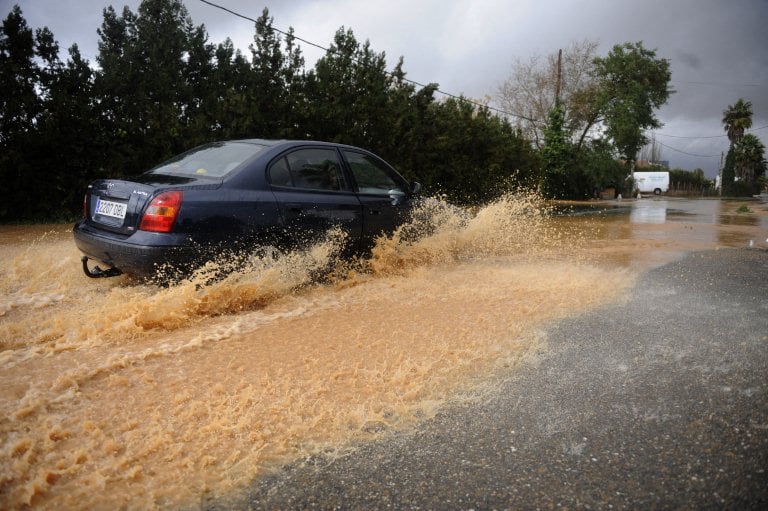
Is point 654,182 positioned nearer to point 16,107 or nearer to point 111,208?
point 16,107

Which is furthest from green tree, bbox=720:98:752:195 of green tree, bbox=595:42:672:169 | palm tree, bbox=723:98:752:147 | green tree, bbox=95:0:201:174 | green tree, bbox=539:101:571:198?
green tree, bbox=95:0:201:174

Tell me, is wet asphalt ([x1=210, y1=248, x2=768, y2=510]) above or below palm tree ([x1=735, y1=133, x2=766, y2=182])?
below


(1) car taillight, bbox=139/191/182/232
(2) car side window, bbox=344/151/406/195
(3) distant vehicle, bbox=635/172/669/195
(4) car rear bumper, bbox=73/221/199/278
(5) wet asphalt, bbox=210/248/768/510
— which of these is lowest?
(5) wet asphalt, bbox=210/248/768/510

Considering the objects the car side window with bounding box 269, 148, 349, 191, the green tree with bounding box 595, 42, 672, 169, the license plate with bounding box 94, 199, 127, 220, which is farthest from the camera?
the green tree with bounding box 595, 42, 672, 169

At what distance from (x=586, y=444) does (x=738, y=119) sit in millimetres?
74127

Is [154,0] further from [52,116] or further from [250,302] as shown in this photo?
[250,302]

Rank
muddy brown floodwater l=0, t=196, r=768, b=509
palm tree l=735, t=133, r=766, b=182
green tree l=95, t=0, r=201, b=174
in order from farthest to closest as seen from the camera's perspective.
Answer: palm tree l=735, t=133, r=766, b=182, green tree l=95, t=0, r=201, b=174, muddy brown floodwater l=0, t=196, r=768, b=509

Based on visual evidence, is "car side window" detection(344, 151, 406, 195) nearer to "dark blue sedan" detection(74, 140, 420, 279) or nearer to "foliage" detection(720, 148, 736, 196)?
"dark blue sedan" detection(74, 140, 420, 279)

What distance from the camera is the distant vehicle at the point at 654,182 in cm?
5094

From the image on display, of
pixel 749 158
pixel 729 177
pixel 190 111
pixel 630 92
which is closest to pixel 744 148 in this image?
pixel 749 158

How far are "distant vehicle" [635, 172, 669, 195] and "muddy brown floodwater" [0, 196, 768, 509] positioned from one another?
50952 millimetres

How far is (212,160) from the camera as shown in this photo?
4.89 meters

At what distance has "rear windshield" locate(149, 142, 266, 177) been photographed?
465 cm

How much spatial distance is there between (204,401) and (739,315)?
14.4 feet
